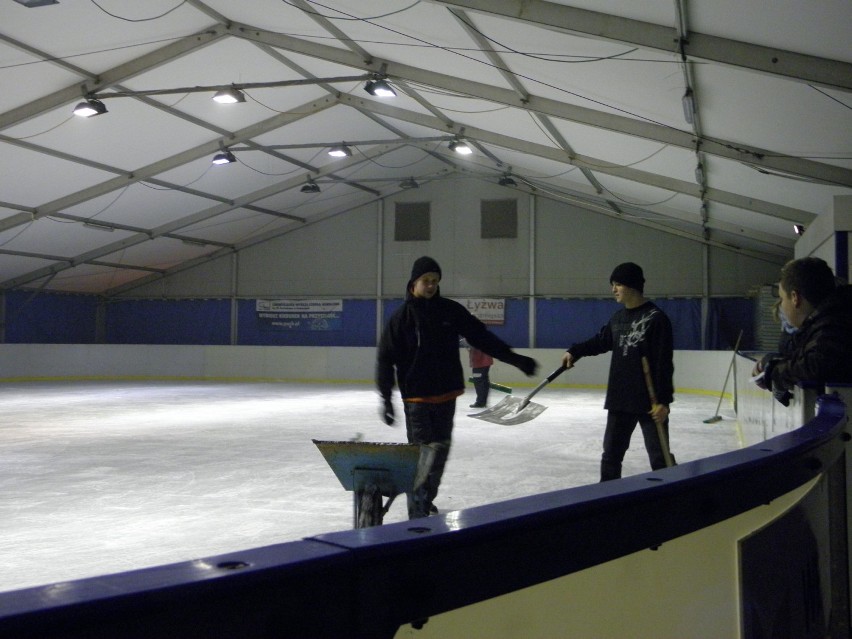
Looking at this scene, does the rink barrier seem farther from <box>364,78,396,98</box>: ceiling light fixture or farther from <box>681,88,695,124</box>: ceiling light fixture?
<box>364,78,396,98</box>: ceiling light fixture

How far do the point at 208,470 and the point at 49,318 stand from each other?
19.0 meters

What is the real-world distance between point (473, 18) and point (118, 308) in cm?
1997

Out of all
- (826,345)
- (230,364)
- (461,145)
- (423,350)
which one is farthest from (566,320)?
(826,345)

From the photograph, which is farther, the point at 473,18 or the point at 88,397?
the point at 88,397

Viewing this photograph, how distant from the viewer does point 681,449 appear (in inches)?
318

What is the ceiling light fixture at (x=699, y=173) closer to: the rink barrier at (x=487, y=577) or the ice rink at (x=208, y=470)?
the ice rink at (x=208, y=470)

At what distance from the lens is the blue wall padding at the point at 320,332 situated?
22953 millimetres

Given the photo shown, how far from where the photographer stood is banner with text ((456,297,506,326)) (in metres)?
21.9

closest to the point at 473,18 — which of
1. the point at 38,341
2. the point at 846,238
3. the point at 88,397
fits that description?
the point at 846,238

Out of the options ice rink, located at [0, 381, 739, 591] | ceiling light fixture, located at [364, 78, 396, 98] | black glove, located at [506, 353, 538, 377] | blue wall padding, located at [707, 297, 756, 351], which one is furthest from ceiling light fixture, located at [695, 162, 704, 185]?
blue wall padding, located at [707, 297, 756, 351]

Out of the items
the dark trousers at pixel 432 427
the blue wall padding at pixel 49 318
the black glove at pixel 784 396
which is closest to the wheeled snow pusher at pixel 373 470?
the dark trousers at pixel 432 427

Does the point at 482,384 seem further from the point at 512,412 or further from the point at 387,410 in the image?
the point at 387,410

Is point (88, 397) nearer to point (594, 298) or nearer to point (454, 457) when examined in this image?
point (454, 457)

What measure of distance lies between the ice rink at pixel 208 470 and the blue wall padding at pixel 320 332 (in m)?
9.12
